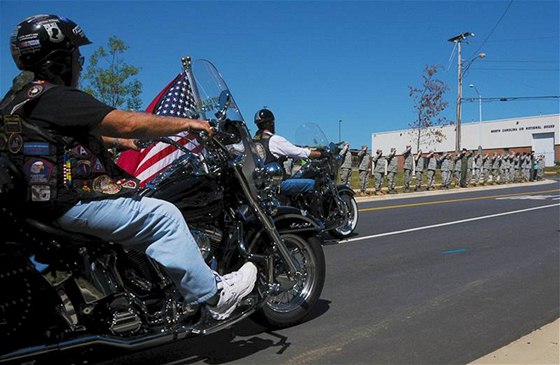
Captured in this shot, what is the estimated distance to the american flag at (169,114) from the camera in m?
3.82

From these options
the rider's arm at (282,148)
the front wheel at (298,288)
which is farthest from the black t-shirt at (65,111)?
the rider's arm at (282,148)

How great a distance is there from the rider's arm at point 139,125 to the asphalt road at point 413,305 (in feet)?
5.51

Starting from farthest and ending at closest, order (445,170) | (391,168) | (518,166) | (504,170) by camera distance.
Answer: (518,166), (504,170), (445,170), (391,168)

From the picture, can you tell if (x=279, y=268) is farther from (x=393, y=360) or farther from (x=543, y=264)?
(x=543, y=264)

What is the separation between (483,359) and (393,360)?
2.00ft

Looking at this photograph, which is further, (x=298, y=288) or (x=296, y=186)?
(x=296, y=186)

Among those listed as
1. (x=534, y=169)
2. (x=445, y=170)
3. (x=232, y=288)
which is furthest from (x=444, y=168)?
(x=232, y=288)

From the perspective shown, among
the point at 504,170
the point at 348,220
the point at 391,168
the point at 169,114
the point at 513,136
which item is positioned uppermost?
the point at 513,136

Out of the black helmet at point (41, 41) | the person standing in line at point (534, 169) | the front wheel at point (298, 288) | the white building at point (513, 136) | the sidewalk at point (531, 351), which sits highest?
the white building at point (513, 136)

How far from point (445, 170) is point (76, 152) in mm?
24414

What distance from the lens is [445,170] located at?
2542 centimetres

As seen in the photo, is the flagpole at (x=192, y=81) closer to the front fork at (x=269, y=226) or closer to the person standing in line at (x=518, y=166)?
the front fork at (x=269, y=226)

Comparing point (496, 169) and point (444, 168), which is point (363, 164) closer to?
point (444, 168)

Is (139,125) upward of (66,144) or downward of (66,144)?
upward
